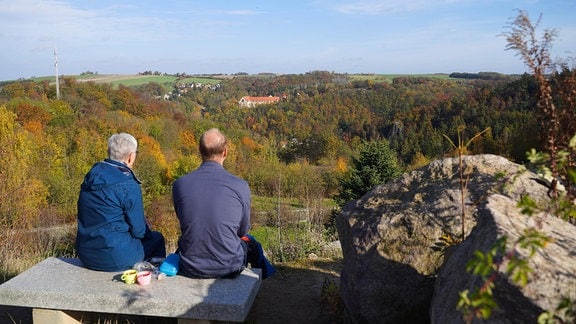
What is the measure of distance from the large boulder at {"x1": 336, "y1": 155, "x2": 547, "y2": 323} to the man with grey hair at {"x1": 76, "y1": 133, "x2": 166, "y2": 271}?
171 centimetres

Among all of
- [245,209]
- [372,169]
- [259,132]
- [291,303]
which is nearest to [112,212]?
[245,209]

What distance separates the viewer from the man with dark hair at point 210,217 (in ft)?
11.8

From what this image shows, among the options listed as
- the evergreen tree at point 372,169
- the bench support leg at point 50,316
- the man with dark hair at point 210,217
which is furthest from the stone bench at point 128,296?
the evergreen tree at point 372,169

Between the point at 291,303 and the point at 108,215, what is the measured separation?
1.83m

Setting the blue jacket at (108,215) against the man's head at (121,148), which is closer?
the blue jacket at (108,215)

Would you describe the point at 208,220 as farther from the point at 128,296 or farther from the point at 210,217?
the point at 128,296

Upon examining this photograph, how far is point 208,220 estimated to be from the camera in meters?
3.57

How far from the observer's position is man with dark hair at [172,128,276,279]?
3.59m

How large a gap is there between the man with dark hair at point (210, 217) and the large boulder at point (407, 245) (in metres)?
0.90

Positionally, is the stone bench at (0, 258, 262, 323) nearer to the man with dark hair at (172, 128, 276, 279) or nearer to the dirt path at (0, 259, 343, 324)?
the man with dark hair at (172, 128, 276, 279)

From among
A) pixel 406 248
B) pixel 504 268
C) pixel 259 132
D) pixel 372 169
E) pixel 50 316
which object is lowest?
pixel 259 132

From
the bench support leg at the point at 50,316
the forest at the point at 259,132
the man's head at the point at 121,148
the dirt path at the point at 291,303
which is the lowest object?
the forest at the point at 259,132

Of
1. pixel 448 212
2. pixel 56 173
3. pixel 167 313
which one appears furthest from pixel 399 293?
pixel 56 173

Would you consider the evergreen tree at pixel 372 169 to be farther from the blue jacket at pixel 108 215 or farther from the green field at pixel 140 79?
the green field at pixel 140 79
